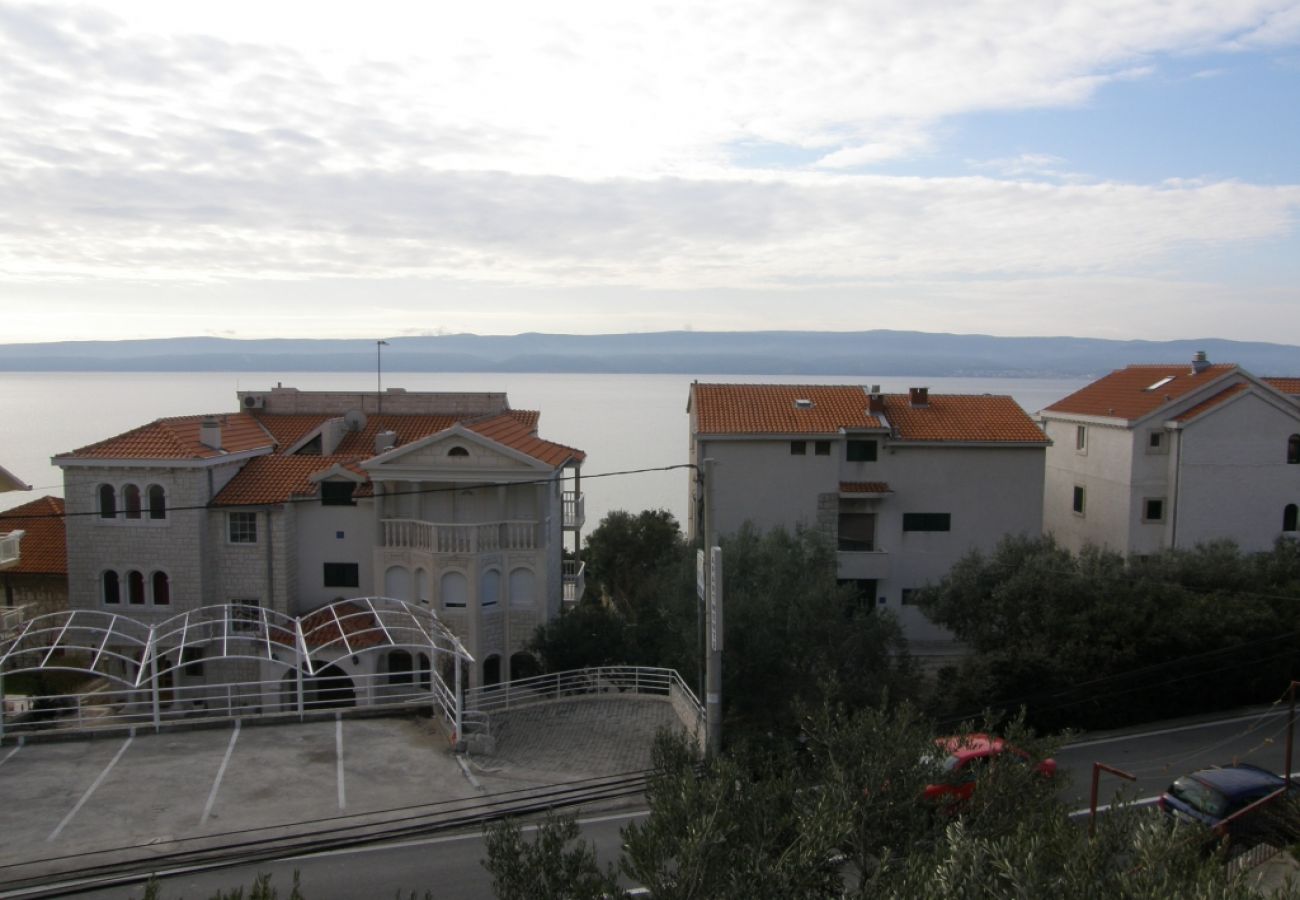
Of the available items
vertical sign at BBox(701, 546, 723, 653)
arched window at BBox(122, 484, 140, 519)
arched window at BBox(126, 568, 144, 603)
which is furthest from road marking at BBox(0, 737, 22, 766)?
vertical sign at BBox(701, 546, 723, 653)

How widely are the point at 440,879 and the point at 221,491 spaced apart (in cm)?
1865

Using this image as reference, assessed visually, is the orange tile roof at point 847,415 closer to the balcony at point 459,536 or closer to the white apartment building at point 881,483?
the white apartment building at point 881,483

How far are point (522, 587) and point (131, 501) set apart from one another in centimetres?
1135

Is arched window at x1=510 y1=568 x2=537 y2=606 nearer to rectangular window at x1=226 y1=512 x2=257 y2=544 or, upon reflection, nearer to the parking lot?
rectangular window at x1=226 y1=512 x2=257 y2=544

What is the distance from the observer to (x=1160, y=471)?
3631 cm

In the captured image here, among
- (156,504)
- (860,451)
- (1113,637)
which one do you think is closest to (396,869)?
(156,504)

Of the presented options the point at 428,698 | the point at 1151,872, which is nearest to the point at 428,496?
the point at 428,698

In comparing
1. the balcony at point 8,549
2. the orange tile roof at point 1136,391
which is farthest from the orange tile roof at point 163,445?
the orange tile roof at point 1136,391

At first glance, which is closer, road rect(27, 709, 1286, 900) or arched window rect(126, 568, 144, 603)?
road rect(27, 709, 1286, 900)

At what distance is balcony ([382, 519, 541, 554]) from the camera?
28547 mm

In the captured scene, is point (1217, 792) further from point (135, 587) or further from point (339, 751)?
point (135, 587)

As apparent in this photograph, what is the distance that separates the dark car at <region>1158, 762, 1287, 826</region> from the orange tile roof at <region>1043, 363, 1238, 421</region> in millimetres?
21571

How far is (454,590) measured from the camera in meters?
28.9

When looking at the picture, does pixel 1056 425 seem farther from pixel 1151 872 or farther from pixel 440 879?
pixel 1151 872
